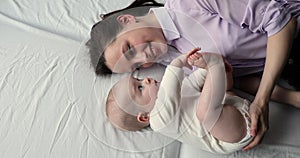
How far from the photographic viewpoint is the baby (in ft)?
2.40

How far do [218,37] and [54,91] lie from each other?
387mm

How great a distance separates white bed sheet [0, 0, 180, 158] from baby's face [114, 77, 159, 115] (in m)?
0.05

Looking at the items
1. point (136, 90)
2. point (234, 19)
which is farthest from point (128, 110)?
point (234, 19)

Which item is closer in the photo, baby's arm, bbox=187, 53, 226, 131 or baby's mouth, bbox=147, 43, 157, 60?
baby's arm, bbox=187, 53, 226, 131

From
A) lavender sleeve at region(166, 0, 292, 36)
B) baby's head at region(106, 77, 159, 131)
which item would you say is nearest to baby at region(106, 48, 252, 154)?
baby's head at region(106, 77, 159, 131)

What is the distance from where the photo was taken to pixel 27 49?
1.04 metres

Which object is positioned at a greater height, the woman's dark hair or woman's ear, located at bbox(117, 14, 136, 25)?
woman's ear, located at bbox(117, 14, 136, 25)

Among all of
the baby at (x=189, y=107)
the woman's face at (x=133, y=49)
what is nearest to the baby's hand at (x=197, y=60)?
the baby at (x=189, y=107)

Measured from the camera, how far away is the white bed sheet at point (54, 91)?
2.60 feet

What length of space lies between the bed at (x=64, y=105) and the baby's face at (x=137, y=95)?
5cm

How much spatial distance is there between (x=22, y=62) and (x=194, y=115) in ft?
1.58

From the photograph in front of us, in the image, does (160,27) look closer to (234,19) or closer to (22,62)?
(234,19)

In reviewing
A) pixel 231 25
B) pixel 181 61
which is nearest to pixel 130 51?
pixel 181 61

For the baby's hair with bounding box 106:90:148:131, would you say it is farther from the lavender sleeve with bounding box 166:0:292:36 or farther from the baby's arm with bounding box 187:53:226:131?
the lavender sleeve with bounding box 166:0:292:36
